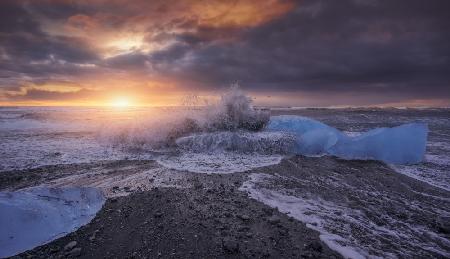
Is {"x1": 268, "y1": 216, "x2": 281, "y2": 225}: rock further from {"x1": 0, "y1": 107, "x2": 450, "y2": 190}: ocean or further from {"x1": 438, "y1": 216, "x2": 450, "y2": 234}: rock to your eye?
{"x1": 0, "y1": 107, "x2": 450, "y2": 190}: ocean

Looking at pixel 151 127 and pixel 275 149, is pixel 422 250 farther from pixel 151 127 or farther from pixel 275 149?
pixel 151 127

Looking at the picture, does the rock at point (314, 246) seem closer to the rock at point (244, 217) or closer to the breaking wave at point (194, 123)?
the rock at point (244, 217)

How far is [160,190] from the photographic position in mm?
3635

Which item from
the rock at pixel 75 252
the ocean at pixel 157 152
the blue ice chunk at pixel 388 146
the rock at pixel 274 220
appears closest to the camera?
the rock at pixel 75 252

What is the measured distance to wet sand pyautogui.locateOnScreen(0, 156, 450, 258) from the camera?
2.38 meters

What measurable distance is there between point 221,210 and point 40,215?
5.58ft

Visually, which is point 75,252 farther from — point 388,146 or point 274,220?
point 388,146

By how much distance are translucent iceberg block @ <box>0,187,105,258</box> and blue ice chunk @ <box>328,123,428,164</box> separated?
479 centimetres

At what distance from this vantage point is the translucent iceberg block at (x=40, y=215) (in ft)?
7.93

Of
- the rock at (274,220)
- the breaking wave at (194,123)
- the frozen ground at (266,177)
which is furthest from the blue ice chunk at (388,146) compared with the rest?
the rock at (274,220)

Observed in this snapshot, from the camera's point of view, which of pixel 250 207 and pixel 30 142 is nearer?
pixel 250 207

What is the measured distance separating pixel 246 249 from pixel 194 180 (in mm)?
1851

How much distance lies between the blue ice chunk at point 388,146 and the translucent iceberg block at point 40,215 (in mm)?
4794

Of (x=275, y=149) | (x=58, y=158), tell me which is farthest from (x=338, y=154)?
(x=58, y=158)
